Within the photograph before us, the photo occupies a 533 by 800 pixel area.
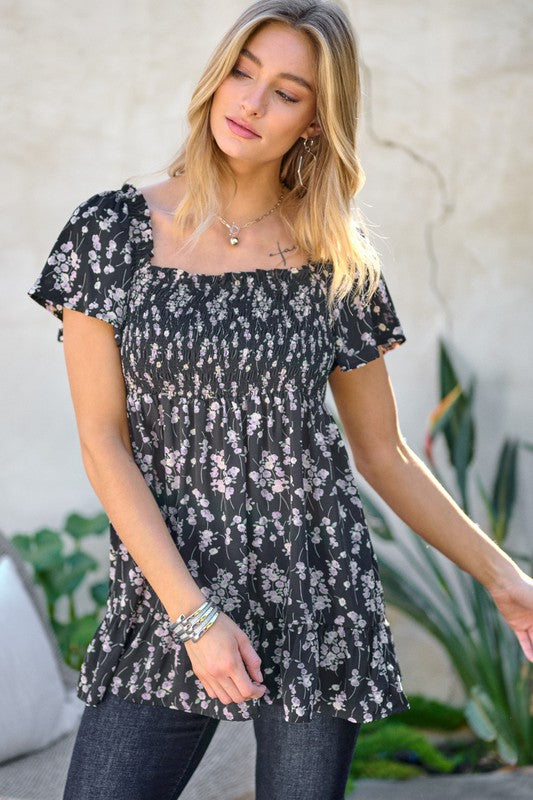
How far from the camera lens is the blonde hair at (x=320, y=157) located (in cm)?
195

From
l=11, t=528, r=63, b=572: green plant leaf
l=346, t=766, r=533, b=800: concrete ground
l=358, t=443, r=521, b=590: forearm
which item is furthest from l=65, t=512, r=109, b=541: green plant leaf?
l=358, t=443, r=521, b=590: forearm

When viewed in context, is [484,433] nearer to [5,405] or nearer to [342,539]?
[5,405]

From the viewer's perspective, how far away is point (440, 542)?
2.10 meters

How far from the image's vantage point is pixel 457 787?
3.78m

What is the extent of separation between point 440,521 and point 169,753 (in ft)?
2.14

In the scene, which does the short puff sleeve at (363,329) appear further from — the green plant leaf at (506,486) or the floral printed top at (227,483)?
the green plant leaf at (506,486)

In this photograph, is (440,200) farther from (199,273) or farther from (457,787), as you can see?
(199,273)

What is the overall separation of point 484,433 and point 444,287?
560mm

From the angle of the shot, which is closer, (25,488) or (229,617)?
(229,617)

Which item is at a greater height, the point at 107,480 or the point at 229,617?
the point at 107,480

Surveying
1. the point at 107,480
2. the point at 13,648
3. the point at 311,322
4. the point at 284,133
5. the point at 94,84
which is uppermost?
the point at 94,84

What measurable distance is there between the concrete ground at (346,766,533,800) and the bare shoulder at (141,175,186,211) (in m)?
2.40

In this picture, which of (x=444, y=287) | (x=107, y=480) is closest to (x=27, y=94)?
(x=444, y=287)

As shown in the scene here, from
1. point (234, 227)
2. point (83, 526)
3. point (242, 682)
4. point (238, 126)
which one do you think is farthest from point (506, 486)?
point (242, 682)
